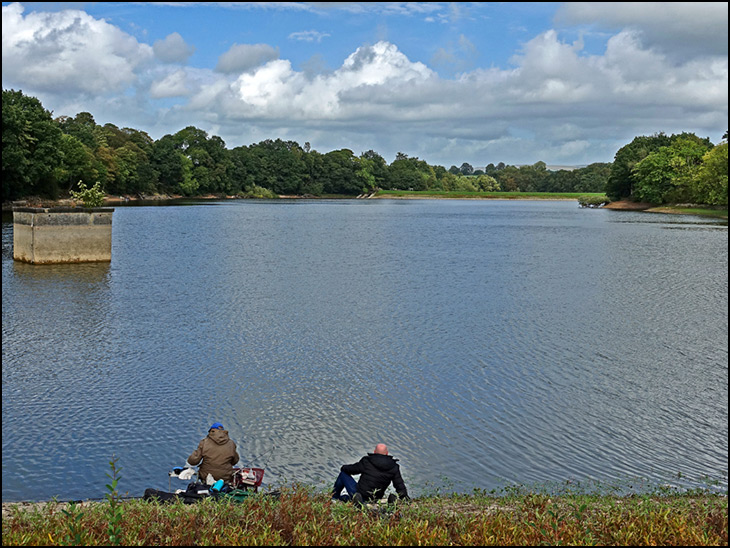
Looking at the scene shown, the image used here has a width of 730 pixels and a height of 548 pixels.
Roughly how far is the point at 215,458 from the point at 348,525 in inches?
146

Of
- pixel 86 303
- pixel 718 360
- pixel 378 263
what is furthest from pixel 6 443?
pixel 378 263

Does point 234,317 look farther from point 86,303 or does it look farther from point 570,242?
point 570,242

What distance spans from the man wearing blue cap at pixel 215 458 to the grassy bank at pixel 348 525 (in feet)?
5.44

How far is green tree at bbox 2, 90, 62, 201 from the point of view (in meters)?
82.2

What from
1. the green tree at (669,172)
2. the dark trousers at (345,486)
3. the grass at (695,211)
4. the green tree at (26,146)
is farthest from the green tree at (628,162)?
the dark trousers at (345,486)

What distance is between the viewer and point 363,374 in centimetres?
2103

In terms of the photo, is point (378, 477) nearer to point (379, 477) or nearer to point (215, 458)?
point (379, 477)

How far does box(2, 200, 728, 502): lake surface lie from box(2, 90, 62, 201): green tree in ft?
155

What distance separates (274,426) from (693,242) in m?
61.5

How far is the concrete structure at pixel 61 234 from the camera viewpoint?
38438 mm

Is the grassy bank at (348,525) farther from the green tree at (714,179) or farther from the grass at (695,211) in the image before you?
the grass at (695,211)

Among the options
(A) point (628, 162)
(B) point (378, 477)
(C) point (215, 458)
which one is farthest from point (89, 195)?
(A) point (628, 162)

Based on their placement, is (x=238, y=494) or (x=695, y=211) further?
(x=695, y=211)

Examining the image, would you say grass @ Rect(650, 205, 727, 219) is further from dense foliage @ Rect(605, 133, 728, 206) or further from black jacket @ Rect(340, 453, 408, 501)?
black jacket @ Rect(340, 453, 408, 501)
